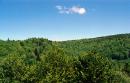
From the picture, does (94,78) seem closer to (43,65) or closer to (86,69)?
(86,69)

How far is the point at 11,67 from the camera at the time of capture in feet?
228

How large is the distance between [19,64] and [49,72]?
10.4 meters

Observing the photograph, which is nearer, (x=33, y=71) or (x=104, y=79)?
(x=104, y=79)

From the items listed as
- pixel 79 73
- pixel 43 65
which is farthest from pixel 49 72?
pixel 79 73

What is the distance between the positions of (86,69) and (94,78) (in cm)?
205

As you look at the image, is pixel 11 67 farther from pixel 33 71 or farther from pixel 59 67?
pixel 59 67

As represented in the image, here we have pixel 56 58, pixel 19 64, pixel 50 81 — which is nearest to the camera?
pixel 50 81

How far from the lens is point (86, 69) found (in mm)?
58781

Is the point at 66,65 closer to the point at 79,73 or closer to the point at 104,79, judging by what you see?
the point at 79,73

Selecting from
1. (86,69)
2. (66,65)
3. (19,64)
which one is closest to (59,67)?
(66,65)

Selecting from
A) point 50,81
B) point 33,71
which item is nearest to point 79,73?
point 50,81

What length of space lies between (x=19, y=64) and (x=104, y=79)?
19.4 m

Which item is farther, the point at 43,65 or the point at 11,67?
the point at 11,67

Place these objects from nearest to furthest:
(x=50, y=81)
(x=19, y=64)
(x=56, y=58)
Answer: (x=50, y=81)
(x=56, y=58)
(x=19, y=64)
